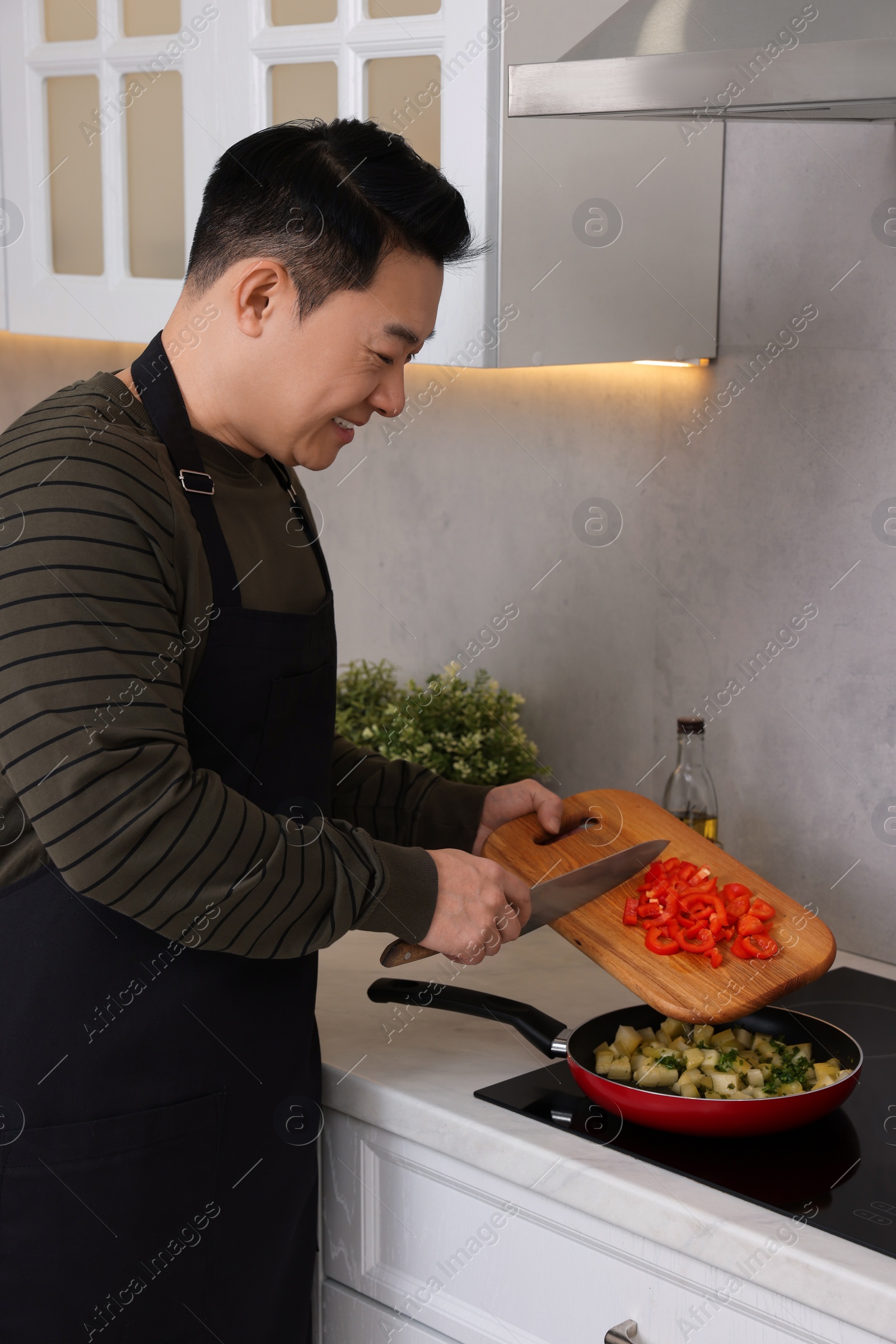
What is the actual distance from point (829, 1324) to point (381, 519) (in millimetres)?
1265

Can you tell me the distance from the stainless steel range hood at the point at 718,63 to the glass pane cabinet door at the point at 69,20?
81cm

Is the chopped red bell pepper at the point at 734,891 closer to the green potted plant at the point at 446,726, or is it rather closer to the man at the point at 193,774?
the man at the point at 193,774

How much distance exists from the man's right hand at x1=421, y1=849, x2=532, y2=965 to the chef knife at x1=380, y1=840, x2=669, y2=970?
0.08 feet

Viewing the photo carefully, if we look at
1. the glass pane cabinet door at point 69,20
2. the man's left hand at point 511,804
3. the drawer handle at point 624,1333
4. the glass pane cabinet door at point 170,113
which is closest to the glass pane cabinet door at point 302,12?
the glass pane cabinet door at point 170,113

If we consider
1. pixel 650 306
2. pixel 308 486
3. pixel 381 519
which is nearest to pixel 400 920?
pixel 650 306

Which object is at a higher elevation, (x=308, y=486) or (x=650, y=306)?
(x=650, y=306)

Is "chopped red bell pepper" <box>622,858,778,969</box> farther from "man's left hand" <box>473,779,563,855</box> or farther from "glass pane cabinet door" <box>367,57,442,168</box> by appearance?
"glass pane cabinet door" <box>367,57,442,168</box>

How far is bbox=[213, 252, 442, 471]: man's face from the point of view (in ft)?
3.09

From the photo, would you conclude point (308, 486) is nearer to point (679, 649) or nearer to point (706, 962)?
→ point (679, 649)

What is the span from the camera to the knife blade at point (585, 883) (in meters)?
1.10

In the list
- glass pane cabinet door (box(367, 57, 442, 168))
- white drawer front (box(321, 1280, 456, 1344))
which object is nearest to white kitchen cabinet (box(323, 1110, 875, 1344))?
white drawer front (box(321, 1280, 456, 1344))

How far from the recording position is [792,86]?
91 cm

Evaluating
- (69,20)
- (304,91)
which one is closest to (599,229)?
(304,91)

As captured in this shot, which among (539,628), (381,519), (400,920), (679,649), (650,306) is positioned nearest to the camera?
(400,920)
